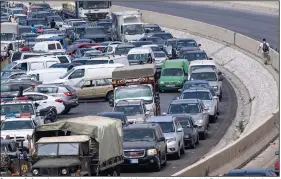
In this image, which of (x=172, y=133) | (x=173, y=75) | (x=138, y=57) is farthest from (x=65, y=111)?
(x=172, y=133)

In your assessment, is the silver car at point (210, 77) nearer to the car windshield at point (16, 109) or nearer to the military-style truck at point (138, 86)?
the military-style truck at point (138, 86)

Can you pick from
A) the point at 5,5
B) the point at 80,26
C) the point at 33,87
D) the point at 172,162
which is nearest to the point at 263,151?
the point at 172,162

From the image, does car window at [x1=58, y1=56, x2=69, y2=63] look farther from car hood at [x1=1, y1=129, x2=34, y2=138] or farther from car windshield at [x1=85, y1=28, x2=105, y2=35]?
car hood at [x1=1, y1=129, x2=34, y2=138]

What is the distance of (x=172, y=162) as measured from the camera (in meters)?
36.1

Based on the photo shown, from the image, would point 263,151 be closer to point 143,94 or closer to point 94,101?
point 143,94

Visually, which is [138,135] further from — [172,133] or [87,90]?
[87,90]

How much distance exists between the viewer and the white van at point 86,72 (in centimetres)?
5344

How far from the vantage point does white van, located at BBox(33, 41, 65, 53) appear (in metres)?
68.1

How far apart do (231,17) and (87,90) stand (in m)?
51.9

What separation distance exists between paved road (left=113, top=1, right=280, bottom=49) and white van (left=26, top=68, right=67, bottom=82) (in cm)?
2365

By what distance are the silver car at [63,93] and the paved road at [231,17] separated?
29.3 meters

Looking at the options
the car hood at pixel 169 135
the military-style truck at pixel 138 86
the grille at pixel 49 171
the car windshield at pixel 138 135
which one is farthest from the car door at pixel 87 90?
the grille at pixel 49 171

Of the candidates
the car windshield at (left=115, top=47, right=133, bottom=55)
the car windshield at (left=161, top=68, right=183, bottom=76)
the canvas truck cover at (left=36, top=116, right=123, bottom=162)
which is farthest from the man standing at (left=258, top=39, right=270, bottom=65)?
the canvas truck cover at (left=36, top=116, right=123, bottom=162)

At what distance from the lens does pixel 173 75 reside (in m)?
56.6
